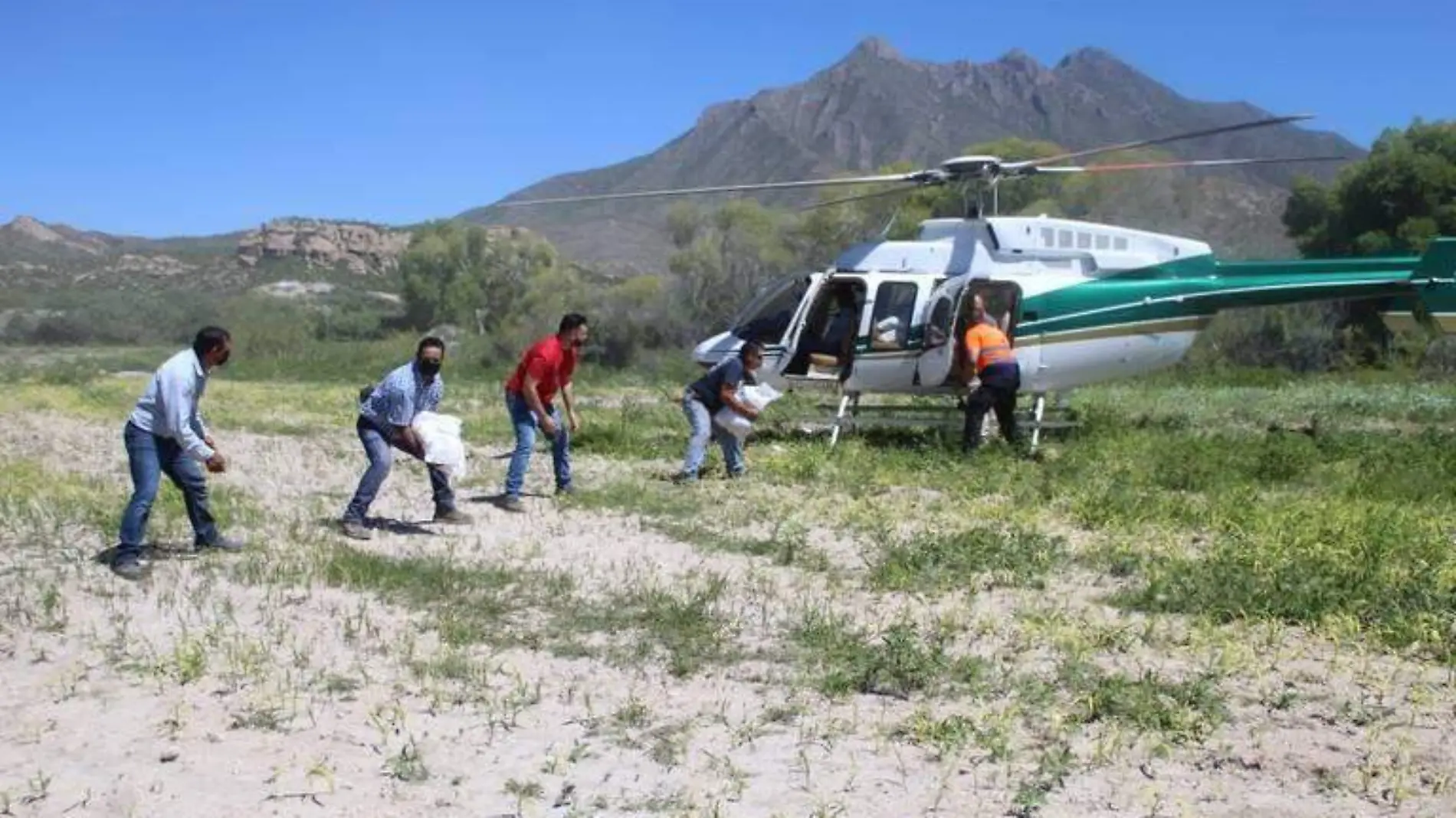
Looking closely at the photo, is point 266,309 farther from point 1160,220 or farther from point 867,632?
point 867,632

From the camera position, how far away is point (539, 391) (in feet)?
34.2

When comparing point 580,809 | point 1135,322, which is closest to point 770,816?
point 580,809

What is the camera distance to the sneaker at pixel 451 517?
9.90 m

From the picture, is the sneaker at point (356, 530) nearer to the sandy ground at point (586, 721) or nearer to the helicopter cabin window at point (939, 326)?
the sandy ground at point (586, 721)

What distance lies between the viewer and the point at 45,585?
24.7ft

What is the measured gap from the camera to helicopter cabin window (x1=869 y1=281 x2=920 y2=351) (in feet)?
45.6

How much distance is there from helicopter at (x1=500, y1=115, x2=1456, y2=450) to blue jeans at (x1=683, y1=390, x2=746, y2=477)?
1.81 m

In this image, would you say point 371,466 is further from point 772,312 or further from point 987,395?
point 987,395

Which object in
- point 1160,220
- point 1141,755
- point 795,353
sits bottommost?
point 1141,755

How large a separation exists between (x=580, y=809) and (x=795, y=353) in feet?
31.7

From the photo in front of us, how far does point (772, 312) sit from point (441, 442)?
220 inches

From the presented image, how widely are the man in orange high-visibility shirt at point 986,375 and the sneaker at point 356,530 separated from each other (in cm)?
621

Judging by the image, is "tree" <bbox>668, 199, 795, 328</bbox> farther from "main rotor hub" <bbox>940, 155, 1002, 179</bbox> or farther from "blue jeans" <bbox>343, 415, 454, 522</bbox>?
"blue jeans" <bbox>343, 415, 454, 522</bbox>

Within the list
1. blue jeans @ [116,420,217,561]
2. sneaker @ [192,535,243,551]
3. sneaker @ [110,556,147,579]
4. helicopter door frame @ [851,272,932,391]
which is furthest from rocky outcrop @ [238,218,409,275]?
sneaker @ [110,556,147,579]
